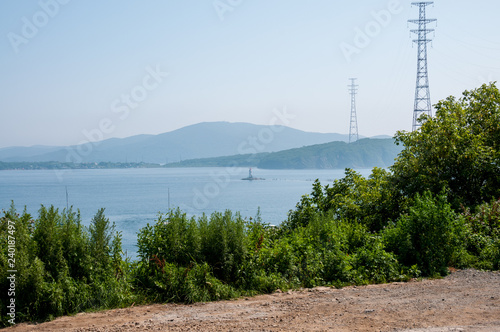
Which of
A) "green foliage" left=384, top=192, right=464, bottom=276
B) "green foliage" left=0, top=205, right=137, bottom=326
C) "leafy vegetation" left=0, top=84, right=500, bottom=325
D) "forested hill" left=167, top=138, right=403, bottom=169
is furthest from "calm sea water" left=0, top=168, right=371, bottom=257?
"forested hill" left=167, top=138, right=403, bottom=169

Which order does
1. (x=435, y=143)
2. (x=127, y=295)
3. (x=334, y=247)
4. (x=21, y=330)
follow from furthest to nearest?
(x=435, y=143)
(x=334, y=247)
(x=127, y=295)
(x=21, y=330)

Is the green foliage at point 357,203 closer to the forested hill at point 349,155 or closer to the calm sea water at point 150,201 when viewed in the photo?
the calm sea water at point 150,201

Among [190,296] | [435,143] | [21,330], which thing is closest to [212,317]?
[190,296]

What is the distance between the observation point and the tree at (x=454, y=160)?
1309cm

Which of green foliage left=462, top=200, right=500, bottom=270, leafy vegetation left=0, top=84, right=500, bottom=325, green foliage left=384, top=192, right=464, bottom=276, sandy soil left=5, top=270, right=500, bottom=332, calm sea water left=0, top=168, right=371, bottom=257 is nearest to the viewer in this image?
sandy soil left=5, top=270, right=500, bottom=332

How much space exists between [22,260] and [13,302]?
0.59 m

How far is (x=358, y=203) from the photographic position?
551 inches

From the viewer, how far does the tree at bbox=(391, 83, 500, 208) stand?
13.1 m

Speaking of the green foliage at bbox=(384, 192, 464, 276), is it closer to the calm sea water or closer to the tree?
the tree

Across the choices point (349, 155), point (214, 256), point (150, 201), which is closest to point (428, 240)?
point (214, 256)

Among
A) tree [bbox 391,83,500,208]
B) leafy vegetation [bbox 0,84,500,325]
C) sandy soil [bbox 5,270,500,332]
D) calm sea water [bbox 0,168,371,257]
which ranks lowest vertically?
calm sea water [bbox 0,168,371,257]

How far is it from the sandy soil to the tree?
5573mm

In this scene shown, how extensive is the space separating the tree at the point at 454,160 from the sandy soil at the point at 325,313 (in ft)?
18.3

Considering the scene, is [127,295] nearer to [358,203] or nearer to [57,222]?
[57,222]
